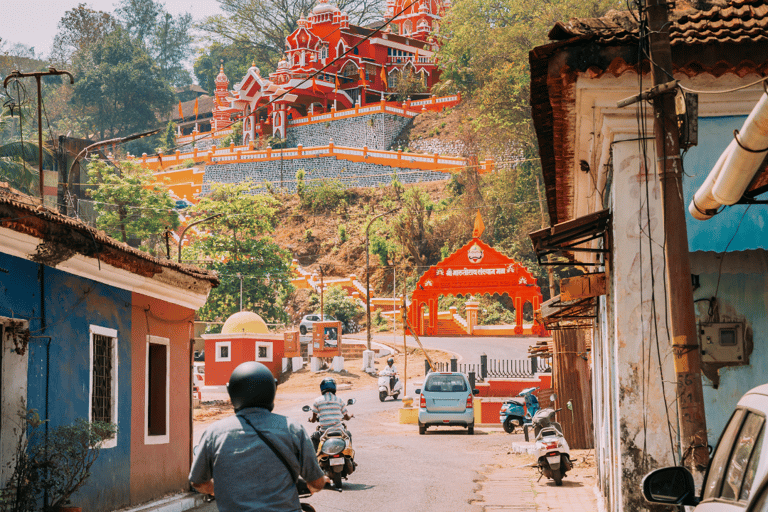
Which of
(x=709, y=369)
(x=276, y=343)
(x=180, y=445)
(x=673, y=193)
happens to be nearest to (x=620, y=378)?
(x=709, y=369)

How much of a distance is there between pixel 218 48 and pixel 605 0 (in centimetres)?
5629

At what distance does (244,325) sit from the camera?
40.3m

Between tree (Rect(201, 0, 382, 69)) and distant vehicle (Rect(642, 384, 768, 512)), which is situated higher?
tree (Rect(201, 0, 382, 69))

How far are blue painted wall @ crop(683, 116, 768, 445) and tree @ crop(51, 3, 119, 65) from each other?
9386 centimetres

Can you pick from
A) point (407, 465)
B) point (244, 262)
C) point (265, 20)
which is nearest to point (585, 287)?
point (407, 465)

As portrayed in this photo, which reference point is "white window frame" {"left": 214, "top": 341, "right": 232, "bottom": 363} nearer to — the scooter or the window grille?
the scooter

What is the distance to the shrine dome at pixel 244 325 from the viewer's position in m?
40.1

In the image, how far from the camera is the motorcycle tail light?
453 inches

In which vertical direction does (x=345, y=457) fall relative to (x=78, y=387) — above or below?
below

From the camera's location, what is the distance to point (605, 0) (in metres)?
50.3

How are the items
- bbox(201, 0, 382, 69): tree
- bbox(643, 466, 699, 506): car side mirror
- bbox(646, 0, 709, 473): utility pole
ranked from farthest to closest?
bbox(201, 0, 382, 69): tree < bbox(646, 0, 709, 473): utility pole < bbox(643, 466, 699, 506): car side mirror

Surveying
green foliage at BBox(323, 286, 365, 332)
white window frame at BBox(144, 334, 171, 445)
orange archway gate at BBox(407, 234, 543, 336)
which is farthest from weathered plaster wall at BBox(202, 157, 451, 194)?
white window frame at BBox(144, 334, 171, 445)

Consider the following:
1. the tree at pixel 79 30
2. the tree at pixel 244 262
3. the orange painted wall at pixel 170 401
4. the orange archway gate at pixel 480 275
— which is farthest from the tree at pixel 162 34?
the orange painted wall at pixel 170 401

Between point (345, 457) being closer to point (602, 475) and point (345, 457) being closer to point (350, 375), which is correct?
point (602, 475)
